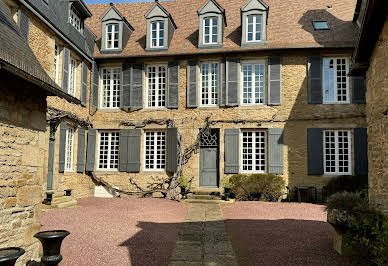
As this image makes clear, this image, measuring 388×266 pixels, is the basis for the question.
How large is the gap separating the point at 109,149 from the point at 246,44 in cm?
687

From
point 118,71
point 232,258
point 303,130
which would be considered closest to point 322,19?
point 303,130

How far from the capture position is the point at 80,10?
13.8 metres

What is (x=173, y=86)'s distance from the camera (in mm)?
14703

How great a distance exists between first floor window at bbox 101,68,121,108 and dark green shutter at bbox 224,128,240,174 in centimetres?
488

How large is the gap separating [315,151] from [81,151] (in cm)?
874

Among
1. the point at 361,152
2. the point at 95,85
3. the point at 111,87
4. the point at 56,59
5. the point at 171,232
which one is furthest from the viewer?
the point at 111,87

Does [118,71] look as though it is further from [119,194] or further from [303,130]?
[303,130]

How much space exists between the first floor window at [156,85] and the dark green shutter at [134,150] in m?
1.35

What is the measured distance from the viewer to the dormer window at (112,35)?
15484 mm

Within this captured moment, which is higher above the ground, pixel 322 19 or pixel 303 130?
pixel 322 19

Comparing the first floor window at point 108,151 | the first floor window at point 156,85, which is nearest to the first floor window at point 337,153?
the first floor window at point 156,85

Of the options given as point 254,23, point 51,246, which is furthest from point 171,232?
point 254,23

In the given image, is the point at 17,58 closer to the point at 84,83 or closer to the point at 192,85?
the point at 84,83

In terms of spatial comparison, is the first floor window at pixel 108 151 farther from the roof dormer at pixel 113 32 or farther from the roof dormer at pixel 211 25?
the roof dormer at pixel 211 25
